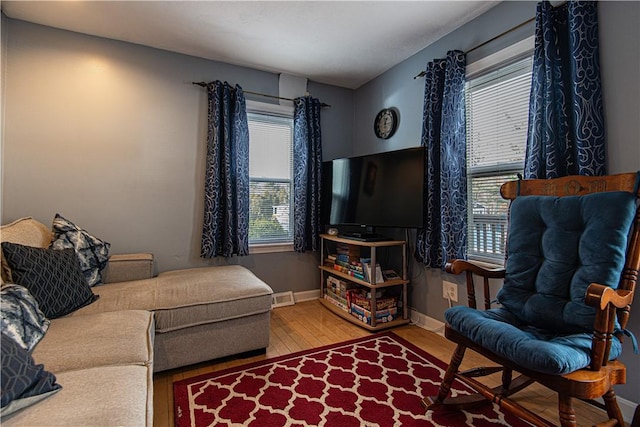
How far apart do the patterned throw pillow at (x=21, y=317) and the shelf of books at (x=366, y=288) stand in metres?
2.07

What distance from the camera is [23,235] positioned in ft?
6.10

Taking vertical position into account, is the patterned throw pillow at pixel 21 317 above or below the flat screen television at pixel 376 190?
below

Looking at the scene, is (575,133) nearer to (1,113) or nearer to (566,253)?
(566,253)

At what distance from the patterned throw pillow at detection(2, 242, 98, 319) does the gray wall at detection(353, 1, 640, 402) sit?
249 cm

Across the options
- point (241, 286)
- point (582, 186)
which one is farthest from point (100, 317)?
point (582, 186)

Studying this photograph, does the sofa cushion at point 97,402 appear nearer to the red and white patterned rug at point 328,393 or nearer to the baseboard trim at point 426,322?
the red and white patterned rug at point 328,393

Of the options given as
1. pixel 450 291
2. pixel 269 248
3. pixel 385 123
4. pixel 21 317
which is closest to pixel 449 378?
pixel 450 291

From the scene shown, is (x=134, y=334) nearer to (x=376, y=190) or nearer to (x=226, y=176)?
(x=226, y=176)

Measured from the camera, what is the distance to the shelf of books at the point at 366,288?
8.50ft

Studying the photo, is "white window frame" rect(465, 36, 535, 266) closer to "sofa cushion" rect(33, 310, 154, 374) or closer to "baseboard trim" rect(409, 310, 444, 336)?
"baseboard trim" rect(409, 310, 444, 336)

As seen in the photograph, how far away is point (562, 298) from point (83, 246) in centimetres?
285

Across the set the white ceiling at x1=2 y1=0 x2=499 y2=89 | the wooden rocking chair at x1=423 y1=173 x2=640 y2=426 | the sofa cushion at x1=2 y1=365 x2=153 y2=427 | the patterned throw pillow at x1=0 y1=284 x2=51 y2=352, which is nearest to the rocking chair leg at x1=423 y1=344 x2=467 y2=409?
the wooden rocking chair at x1=423 y1=173 x2=640 y2=426

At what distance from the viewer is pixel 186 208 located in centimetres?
282

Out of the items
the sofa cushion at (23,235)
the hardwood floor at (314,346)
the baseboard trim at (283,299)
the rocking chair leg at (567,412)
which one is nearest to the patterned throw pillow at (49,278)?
the sofa cushion at (23,235)
